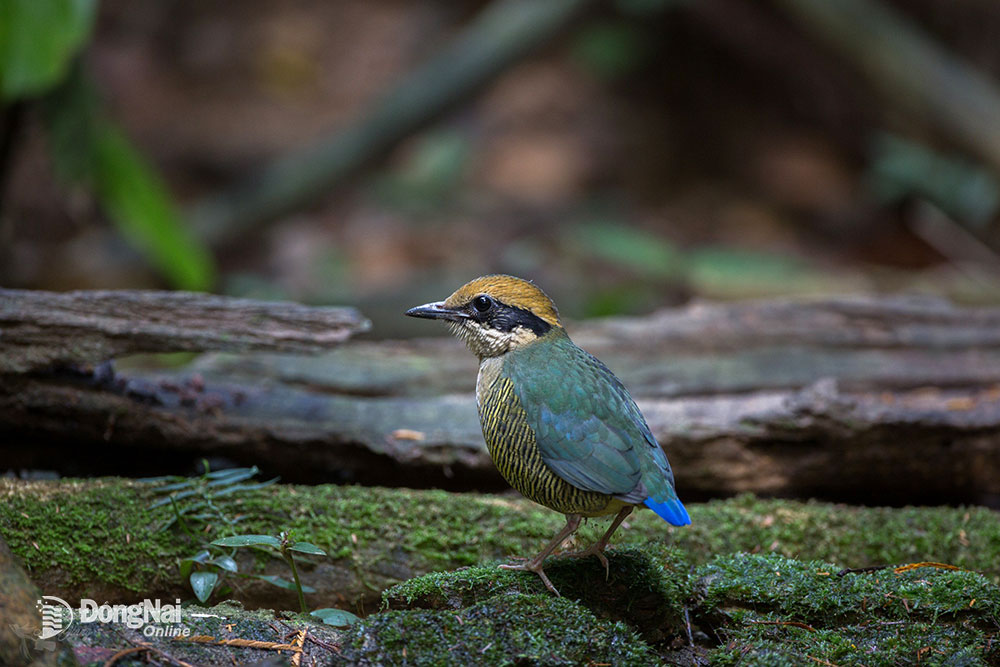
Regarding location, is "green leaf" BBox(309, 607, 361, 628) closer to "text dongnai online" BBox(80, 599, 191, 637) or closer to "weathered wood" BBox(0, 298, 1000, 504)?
"text dongnai online" BBox(80, 599, 191, 637)

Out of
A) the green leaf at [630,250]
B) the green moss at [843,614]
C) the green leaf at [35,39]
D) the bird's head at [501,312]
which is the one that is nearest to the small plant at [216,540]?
the bird's head at [501,312]

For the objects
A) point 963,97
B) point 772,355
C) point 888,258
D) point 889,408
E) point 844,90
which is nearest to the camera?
point 889,408

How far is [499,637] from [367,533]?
1297mm

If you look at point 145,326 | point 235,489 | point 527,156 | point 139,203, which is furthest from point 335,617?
point 527,156

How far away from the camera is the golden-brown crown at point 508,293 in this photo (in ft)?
12.5

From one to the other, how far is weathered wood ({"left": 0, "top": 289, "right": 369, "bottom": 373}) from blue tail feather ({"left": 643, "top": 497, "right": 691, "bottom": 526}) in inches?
70.4

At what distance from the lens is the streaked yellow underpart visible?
3338mm

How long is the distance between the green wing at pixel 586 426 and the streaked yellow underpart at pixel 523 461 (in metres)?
0.05

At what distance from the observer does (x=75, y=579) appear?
3562mm

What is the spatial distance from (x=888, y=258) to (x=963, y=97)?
3122 millimetres

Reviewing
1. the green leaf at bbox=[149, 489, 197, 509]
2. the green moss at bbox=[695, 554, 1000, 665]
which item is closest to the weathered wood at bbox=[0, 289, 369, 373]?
the green leaf at bbox=[149, 489, 197, 509]

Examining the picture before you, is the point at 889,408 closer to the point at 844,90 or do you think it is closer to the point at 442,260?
the point at 442,260

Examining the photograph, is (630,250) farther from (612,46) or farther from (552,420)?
(552,420)

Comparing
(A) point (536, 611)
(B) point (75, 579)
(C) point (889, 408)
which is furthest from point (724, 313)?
(B) point (75, 579)
